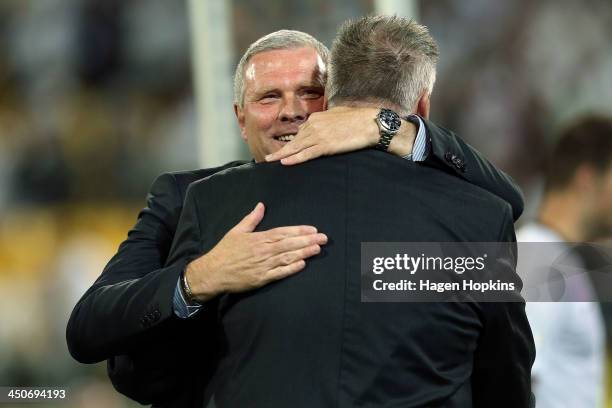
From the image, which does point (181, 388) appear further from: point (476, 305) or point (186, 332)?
point (476, 305)

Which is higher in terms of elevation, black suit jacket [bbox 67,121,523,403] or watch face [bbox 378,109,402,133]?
watch face [bbox 378,109,402,133]

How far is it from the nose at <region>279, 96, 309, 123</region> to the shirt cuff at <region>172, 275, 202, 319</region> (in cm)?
54

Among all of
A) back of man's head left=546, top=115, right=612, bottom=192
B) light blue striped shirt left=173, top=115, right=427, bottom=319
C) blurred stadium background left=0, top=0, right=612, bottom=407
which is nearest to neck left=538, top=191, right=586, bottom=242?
back of man's head left=546, top=115, right=612, bottom=192

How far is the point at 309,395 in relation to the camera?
1.25 meters

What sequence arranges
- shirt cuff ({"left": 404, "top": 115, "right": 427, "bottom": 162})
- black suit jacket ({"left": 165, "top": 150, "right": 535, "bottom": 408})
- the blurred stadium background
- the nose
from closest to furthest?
black suit jacket ({"left": 165, "top": 150, "right": 535, "bottom": 408}) < shirt cuff ({"left": 404, "top": 115, "right": 427, "bottom": 162}) < the nose < the blurred stadium background

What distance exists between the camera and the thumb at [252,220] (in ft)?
4.27

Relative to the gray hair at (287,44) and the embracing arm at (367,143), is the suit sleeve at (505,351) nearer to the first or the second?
the embracing arm at (367,143)

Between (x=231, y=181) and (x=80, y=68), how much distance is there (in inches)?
122

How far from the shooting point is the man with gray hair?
49.7 inches

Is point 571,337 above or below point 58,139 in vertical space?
below

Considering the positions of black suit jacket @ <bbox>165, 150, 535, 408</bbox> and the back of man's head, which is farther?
the back of man's head

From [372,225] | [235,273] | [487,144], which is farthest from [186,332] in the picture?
[487,144]

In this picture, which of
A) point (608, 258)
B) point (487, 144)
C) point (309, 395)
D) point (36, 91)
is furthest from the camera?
point (36, 91)

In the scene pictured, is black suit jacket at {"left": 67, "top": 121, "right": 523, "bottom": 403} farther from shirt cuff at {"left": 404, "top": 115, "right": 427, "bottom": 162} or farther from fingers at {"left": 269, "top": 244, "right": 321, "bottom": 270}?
fingers at {"left": 269, "top": 244, "right": 321, "bottom": 270}
